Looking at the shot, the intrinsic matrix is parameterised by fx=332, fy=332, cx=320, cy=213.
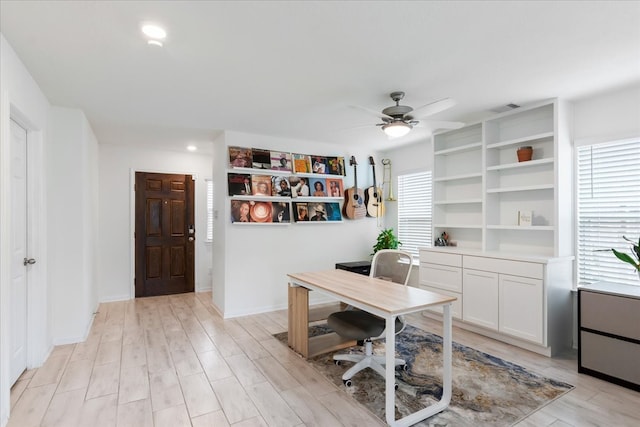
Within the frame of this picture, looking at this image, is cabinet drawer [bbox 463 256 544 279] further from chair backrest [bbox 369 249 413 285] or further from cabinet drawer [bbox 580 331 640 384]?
chair backrest [bbox 369 249 413 285]

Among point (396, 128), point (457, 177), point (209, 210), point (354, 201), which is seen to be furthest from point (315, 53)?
point (209, 210)

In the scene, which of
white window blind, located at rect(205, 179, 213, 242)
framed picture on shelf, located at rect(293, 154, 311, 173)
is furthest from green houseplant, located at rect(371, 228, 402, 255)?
white window blind, located at rect(205, 179, 213, 242)

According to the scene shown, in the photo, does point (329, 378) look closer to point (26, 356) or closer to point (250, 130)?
point (26, 356)

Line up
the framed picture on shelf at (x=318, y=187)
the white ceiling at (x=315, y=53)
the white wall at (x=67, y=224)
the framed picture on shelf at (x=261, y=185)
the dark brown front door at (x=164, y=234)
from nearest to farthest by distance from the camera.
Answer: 1. the white ceiling at (x=315, y=53)
2. the white wall at (x=67, y=224)
3. the framed picture on shelf at (x=261, y=185)
4. the framed picture on shelf at (x=318, y=187)
5. the dark brown front door at (x=164, y=234)

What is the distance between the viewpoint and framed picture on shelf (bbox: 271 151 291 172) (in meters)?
4.77

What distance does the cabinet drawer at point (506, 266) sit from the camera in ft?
10.4

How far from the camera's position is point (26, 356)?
2.90 metres

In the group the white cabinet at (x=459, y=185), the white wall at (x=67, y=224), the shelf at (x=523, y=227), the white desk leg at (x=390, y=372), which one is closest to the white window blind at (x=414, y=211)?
the white cabinet at (x=459, y=185)

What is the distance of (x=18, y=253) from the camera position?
8.94 ft

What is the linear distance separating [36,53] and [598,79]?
14.6 feet

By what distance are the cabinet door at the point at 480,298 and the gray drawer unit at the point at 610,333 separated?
30.8 inches

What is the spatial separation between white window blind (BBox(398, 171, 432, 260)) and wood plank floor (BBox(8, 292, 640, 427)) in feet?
5.58

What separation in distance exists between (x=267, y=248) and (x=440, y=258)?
7.69 ft

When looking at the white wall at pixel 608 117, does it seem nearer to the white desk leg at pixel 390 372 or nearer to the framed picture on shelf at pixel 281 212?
the white desk leg at pixel 390 372
